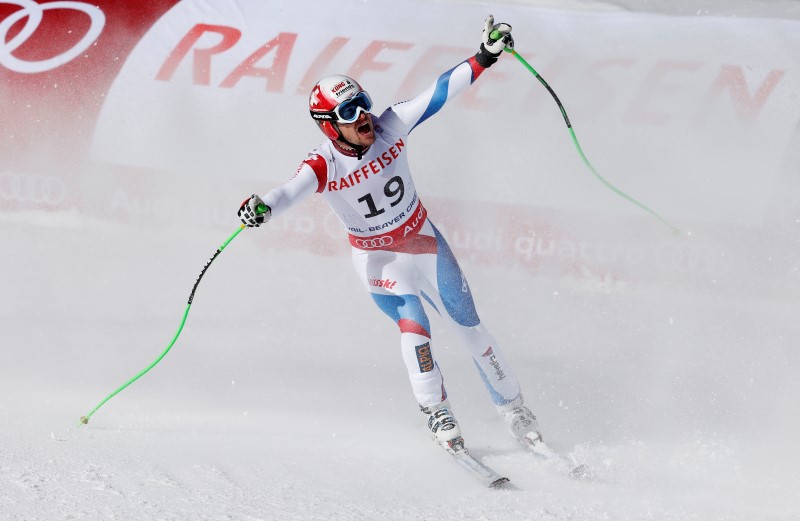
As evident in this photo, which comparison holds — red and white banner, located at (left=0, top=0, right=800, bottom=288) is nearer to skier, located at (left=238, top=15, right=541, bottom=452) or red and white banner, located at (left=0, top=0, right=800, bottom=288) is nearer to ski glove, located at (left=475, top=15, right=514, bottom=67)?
skier, located at (left=238, top=15, right=541, bottom=452)

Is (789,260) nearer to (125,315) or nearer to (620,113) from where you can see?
(620,113)

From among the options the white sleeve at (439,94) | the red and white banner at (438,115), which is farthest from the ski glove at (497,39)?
the red and white banner at (438,115)

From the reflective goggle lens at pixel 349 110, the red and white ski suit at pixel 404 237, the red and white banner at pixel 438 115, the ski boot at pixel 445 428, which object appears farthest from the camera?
the red and white banner at pixel 438 115

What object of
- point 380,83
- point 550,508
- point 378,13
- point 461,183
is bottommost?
point 550,508

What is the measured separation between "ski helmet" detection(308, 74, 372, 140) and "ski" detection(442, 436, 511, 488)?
1.64 meters

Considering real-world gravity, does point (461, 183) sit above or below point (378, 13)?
below

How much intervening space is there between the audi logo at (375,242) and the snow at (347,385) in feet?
3.54

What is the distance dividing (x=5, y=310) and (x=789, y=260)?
5.26 metres

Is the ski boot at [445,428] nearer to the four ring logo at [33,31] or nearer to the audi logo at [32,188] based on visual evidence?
the audi logo at [32,188]

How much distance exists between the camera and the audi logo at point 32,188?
6.37 meters

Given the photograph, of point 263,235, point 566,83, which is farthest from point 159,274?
point 566,83

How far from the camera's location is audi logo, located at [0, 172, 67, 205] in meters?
6.37

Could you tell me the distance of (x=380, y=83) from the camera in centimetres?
630

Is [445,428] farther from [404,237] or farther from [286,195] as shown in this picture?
[286,195]
